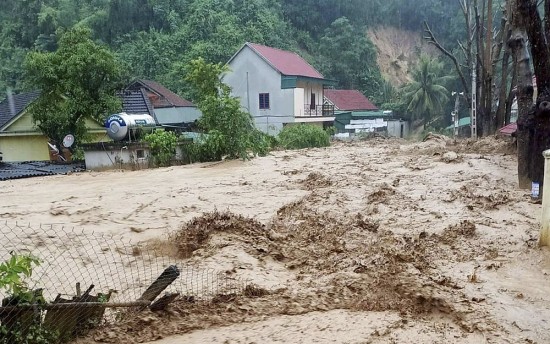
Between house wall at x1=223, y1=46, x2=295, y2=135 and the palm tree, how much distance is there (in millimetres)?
Result: 11887

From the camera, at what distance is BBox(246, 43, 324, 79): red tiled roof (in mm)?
30656

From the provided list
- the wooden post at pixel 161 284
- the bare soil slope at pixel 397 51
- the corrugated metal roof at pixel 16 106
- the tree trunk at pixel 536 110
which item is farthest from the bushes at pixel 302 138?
the bare soil slope at pixel 397 51

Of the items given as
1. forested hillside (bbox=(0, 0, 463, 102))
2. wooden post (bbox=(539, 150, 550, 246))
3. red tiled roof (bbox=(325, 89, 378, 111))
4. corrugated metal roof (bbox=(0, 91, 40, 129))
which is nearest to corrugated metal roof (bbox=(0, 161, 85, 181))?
corrugated metal roof (bbox=(0, 91, 40, 129))

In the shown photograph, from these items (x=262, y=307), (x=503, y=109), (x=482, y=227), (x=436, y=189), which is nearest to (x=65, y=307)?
(x=262, y=307)

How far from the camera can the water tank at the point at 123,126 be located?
1795cm

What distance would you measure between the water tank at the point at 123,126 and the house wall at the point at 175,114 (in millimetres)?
7290

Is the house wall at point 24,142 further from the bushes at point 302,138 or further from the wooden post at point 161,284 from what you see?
the wooden post at point 161,284

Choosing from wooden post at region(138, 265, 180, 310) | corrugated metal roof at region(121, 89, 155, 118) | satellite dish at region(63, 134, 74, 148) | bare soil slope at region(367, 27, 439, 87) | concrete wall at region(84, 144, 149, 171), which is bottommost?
wooden post at region(138, 265, 180, 310)

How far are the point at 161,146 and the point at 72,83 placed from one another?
4.83 meters

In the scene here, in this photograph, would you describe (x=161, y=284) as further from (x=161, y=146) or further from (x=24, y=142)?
(x=24, y=142)

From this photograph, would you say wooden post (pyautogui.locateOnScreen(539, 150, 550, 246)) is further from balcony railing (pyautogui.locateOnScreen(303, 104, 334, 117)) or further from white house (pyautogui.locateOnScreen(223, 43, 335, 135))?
balcony railing (pyautogui.locateOnScreen(303, 104, 334, 117))

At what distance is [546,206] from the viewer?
5.42 meters

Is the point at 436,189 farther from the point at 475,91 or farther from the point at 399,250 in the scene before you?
the point at 475,91

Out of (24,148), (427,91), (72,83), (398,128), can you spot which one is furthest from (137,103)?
(427,91)
